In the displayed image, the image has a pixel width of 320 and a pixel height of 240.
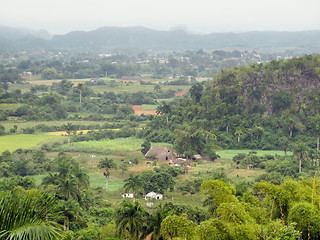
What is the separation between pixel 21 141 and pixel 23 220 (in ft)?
145

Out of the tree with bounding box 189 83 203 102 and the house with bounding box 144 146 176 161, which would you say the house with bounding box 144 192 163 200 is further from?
the tree with bounding box 189 83 203 102

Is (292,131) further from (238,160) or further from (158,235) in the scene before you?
A: (158,235)

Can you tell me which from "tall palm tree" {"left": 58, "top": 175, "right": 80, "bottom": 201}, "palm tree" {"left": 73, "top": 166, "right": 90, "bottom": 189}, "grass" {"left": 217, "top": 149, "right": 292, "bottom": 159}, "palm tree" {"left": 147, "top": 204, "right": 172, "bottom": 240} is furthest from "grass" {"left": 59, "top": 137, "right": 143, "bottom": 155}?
"palm tree" {"left": 147, "top": 204, "right": 172, "bottom": 240}

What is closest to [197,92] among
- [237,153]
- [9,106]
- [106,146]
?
[237,153]

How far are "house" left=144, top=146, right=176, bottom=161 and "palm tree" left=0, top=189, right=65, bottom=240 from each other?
34669 mm

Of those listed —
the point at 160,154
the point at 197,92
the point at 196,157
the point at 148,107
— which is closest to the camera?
the point at 160,154

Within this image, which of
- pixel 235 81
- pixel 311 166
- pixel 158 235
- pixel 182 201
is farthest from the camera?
pixel 235 81

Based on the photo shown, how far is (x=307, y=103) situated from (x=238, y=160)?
45.9 ft

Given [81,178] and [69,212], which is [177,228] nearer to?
[69,212]

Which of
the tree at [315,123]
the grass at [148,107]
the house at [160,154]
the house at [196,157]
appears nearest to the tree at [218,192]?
the house at [160,154]

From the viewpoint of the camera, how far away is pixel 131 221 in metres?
17.3

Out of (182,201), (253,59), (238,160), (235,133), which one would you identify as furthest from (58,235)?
(253,59)

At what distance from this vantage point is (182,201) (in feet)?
95.5

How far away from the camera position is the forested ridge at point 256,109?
46688mm
